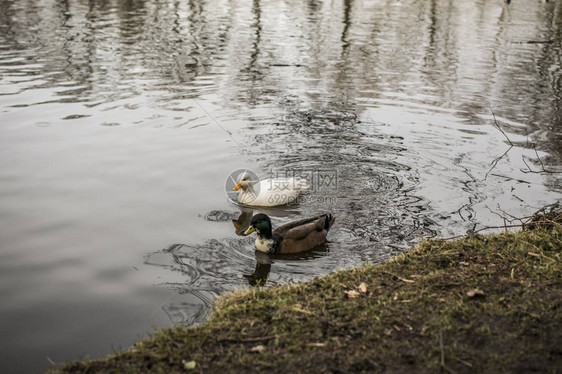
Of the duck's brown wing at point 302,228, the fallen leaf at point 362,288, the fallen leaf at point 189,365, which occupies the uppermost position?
the fallen leaf at point 362,288

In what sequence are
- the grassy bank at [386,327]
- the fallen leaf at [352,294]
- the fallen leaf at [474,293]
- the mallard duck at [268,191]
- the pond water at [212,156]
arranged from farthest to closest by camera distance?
the mallard duck at [268,191], the pond water at [212,156], the fallen leaf at [352,294], the fallen leaf at [474,293], the grassy bank at [386,327]

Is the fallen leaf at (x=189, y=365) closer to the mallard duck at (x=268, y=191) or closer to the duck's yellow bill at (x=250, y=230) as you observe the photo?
the duck's yellow bill at (x=250, y=230)

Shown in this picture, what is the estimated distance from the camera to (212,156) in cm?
999

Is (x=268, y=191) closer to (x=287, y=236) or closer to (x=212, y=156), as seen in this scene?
(x=287, y=236)

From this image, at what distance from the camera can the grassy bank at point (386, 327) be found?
394cm

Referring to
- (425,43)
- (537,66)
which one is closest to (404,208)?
(537,66)

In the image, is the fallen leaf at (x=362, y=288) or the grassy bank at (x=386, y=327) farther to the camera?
the fallen leaf at (x=362, y=288)

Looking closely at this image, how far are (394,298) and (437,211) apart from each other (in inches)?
141

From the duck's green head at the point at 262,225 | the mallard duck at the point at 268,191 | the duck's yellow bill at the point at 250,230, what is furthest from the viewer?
the mallard duck at the point at 268,191

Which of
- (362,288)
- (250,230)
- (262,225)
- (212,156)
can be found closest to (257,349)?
(362,288)

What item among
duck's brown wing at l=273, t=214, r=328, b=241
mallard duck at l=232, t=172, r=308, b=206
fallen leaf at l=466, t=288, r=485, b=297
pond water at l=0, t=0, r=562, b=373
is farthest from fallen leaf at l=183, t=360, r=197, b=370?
mallard duck at l=232, t=172, r=308, b=206

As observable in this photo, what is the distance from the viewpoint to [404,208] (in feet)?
26.6

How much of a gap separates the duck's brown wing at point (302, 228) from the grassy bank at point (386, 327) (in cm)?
173

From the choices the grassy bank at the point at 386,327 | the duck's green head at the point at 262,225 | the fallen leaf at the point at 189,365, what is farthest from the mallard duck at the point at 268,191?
the fallen leaf at the point at 189,365
